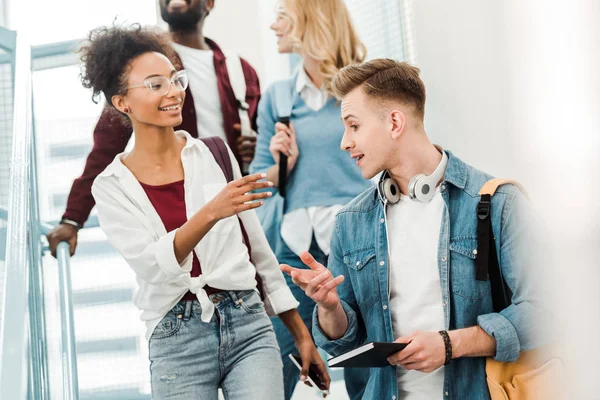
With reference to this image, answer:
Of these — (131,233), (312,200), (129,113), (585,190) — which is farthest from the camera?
(312,200)

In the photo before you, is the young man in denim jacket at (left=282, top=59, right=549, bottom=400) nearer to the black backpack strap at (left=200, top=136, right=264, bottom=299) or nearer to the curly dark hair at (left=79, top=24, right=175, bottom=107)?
the black backpack strap at (left=200, top=136, right=264, bottom=299)

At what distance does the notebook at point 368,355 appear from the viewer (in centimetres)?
168

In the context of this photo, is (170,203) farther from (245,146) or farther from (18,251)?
(245,146)

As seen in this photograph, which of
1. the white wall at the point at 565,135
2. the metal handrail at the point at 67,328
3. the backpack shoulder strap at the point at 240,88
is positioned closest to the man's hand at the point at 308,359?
the metal handrail at the point at 67,328

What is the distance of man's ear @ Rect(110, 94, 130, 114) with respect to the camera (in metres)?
2.42

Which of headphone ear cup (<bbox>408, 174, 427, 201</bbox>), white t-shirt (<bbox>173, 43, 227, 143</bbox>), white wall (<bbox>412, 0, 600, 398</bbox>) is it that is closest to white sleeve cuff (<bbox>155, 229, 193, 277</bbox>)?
headphone ear cup (<bbox>408, 174, 427, 201</bbox>)

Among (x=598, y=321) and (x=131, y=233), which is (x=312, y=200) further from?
(x=598, y=321)

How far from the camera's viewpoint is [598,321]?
347mm

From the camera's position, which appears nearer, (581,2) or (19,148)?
(581,2)

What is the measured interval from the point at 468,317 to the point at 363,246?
379 mm

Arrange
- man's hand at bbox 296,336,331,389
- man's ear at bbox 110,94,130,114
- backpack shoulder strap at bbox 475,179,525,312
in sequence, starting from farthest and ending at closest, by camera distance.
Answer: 1. man's ear at bbox 110,94,130,114
2. man's hand at bbox 296,336,331,389
3. backpack shoulder strap at bbox 475,179,525,312

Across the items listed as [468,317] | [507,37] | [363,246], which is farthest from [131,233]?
[507,37]

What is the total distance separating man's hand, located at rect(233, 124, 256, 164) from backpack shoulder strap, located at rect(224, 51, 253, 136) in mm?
28

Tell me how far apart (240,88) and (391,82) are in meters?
1.10
